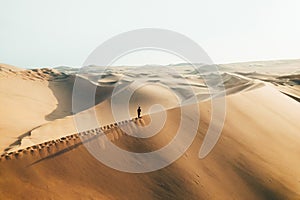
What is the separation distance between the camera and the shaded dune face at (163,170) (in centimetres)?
577

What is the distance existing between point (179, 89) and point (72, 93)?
1016 centimetres

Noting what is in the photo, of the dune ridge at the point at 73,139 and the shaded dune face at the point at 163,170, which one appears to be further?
the dune ridge at the point at 73,139

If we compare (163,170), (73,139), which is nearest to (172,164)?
(163,170)

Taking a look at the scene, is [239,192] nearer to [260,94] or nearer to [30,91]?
[260,94]

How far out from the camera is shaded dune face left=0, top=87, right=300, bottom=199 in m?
5.77

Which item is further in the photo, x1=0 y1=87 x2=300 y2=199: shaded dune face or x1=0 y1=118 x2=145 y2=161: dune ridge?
x1=0 y1=118 x2=145 y2=161: dune ridge

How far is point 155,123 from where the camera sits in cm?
901

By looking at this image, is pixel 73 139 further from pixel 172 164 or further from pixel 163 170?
pixel 172 164

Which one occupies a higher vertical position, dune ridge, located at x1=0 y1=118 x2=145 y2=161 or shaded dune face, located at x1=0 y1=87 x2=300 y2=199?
dune ridge, located at x1=0 y1=118 x2=145 y2=161

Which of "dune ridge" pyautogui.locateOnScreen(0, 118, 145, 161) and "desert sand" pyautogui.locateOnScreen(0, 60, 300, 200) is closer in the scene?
"desert sand" pyautogui.locateOnScreen(0, 60, 300, 200)

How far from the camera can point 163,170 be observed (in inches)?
271

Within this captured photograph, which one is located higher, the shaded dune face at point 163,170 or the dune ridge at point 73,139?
the dune ridge at point 73,139

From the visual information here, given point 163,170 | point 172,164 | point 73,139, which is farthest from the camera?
point 73,139

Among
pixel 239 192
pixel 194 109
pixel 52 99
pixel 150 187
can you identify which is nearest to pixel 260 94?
pixel 194 109
